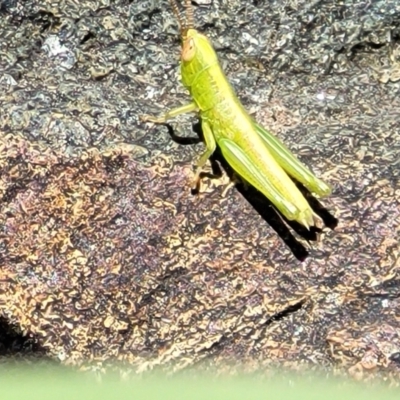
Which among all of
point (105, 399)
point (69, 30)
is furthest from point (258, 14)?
point (105, 399)

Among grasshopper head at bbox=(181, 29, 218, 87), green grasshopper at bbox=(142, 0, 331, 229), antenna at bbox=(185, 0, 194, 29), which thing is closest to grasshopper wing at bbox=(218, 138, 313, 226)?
green grasshopper at bbox=(142, 0, 331, 229)

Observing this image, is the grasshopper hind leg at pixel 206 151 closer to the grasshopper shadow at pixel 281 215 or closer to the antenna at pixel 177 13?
the grasshopper shadow at pixel 281 215

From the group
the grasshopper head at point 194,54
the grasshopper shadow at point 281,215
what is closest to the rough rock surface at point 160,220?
the grasshopper shadow at point 281,215

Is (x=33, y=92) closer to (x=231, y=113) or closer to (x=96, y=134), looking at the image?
(x=96, y=134)

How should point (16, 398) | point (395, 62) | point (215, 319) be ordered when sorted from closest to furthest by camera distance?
point (16, 398)
point (215, 319)
point (395, 62)

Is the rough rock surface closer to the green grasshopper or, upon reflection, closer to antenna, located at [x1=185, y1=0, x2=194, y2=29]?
the green grasshopper

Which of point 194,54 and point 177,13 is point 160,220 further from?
point 177,13

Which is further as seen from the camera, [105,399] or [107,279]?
[107,279]
